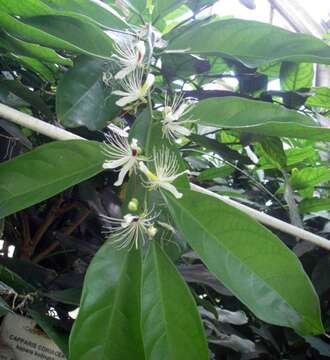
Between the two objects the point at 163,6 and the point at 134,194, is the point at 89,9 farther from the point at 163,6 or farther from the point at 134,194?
the point at 134,194

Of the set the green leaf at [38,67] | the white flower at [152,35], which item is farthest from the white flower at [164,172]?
the green leaf at [38,67]

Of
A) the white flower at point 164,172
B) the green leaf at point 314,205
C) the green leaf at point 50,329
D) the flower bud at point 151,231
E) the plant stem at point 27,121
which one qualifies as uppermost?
the plant stem at point 27,121

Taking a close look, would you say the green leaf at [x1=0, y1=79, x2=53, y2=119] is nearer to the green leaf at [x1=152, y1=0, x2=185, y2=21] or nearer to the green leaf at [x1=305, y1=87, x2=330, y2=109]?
the green leaf at [x1=152, y1=0, x2=185, y2=21]

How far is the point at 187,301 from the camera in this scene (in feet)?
1.35

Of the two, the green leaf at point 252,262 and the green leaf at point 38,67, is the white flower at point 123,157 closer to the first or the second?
the green leaf at point 252,262

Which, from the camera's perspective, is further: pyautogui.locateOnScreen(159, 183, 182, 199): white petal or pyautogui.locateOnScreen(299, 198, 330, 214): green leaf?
pyautogui.locateOnScreen(299, 198, 330, 214): green leaf

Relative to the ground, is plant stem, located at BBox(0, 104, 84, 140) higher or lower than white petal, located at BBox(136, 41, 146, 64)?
lower

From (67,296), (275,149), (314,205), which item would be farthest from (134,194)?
(314,205)

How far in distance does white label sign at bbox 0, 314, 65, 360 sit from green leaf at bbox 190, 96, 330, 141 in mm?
296

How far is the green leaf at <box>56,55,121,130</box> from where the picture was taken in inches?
18.0

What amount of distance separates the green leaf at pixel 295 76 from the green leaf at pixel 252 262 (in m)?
0.40

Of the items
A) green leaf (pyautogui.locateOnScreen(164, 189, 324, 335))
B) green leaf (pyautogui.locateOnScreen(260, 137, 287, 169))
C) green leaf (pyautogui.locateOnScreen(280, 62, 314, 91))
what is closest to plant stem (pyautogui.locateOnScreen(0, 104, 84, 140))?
green leaf (pyautogui.locateOnScreen(164, 189, 324, 335))

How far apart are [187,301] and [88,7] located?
321 millimetres

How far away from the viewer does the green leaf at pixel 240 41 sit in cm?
49
